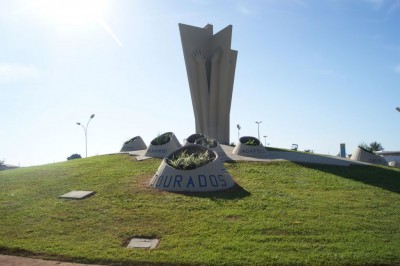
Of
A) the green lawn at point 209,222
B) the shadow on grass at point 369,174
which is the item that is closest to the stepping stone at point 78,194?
the green lawn at point 209,222

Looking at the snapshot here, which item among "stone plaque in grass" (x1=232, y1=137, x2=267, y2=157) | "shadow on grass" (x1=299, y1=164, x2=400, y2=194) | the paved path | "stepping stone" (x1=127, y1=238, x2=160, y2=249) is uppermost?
"stone plaque in grass" (x1=232, y1=137, x2=267, y2=157)

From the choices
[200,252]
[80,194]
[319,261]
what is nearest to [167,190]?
[80,194]

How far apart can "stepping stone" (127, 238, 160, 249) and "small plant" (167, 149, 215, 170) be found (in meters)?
5.10

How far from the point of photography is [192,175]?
12352mm

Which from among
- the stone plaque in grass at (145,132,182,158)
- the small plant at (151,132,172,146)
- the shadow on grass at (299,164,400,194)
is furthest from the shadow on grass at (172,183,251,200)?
the small plant at (151,132,172,146)

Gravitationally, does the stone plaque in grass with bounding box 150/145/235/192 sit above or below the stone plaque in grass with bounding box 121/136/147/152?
below

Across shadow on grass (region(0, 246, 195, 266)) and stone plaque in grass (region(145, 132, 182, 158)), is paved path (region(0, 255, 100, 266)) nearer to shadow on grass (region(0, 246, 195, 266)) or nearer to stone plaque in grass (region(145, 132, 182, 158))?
shadow on grass (region(0, 246, 195, 266))

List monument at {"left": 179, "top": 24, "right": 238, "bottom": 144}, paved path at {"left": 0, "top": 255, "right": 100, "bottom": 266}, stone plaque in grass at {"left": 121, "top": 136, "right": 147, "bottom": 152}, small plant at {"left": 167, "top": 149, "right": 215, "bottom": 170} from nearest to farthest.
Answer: paved path at {"left": 0, "top": 255, "right": 100, "bottom": 266}, small plant at {"left": 167, "top": 149, "right": 215, "bottom": 170}, stone plaque in grass at {"left": 121, "top": 136, "right": 147, "bottom": 152}, monument at {"left": 179, "top": 24, "right": 238, "bottom": 144}


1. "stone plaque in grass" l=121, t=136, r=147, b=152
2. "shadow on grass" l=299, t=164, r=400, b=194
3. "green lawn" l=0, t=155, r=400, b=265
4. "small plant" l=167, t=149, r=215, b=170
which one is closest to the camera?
"green lawn" l=0, t=155, r=400, b=265

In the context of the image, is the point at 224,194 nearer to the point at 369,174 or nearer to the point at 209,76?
the point at 369,174

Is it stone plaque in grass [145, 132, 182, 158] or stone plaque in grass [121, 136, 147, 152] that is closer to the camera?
stone plaque in grass [145, 132, 182, 158]

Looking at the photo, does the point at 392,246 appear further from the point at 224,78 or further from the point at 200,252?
the point at 224,78

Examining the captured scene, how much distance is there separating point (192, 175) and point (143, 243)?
4926 mm

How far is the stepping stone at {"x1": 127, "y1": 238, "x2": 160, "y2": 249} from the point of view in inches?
292
